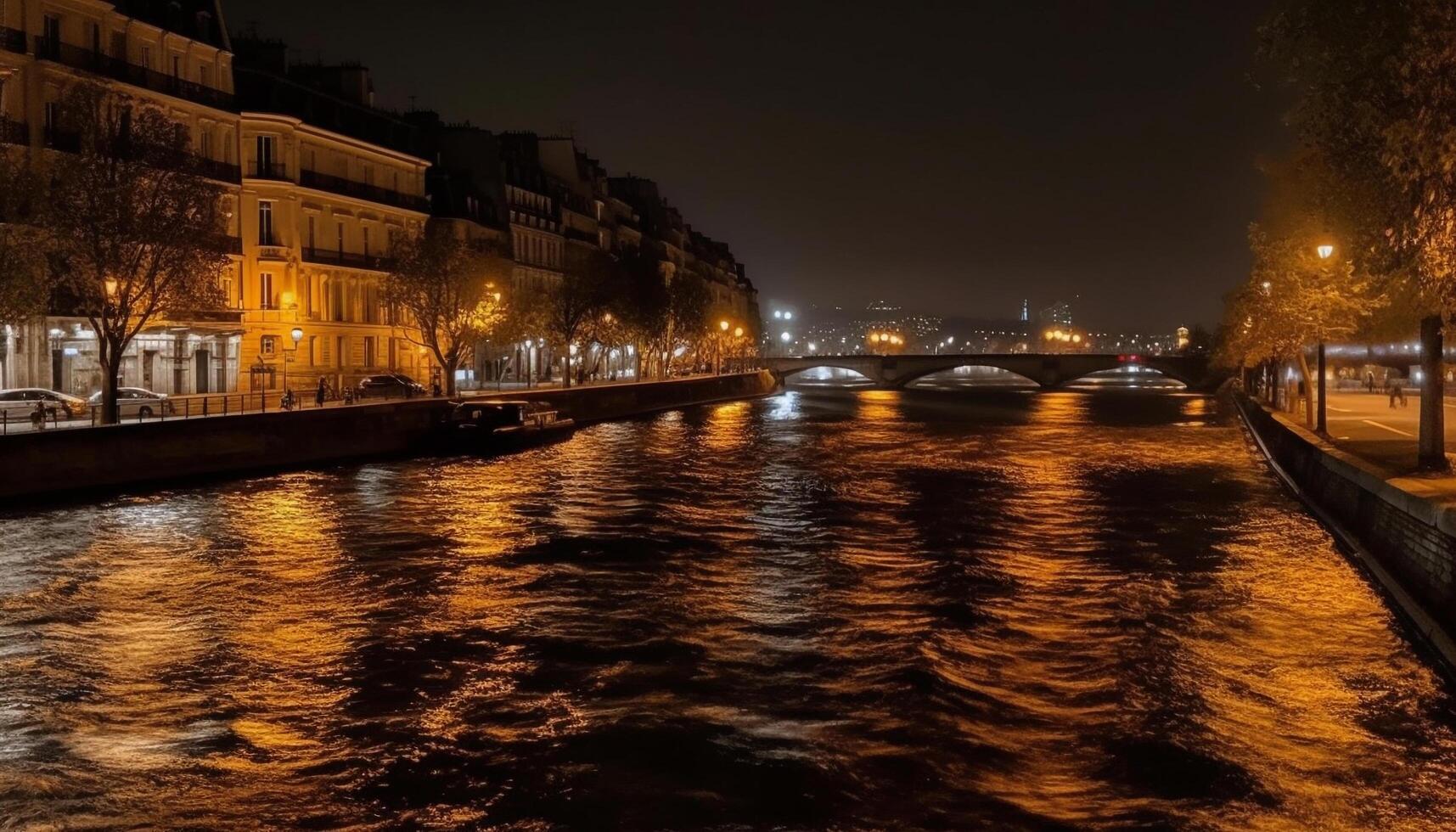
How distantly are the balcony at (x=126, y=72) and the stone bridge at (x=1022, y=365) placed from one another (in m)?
90.6

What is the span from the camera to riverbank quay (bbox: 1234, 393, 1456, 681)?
18.6m

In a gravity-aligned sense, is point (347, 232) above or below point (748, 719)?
above

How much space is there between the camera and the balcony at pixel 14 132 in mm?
50009

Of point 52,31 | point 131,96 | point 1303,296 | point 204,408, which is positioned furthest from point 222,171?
point 1303,296

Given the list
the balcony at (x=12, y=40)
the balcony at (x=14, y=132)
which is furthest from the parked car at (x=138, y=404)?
the balcony at (x=12, y=40)

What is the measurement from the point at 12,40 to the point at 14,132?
11.4 feet

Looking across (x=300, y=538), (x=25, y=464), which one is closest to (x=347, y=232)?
(x=25, y=464)

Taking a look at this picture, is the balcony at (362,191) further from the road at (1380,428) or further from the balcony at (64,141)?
the road at (1380,428)

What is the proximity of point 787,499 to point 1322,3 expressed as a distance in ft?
66.0

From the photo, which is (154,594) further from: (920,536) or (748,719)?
(920,536)

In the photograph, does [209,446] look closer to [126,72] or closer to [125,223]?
[125,223]

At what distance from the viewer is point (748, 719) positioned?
1569 cm

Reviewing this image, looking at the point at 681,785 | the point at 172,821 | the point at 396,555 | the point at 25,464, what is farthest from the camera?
the point at 25,464

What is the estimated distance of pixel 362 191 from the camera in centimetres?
7819
